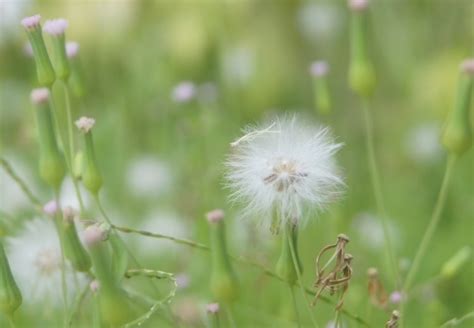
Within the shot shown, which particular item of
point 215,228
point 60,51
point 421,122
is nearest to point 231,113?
point 421,122

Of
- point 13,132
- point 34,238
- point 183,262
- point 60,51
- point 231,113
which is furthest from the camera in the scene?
point 13,132

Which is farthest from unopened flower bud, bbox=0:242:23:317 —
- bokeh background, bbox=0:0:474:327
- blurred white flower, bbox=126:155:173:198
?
blurred white flower, bbox=126:155:173:198

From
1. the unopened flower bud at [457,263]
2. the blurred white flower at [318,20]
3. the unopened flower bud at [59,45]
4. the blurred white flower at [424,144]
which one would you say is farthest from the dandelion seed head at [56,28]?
the blurred white flower at [318,20]

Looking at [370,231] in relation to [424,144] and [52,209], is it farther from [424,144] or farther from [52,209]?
[52,209]

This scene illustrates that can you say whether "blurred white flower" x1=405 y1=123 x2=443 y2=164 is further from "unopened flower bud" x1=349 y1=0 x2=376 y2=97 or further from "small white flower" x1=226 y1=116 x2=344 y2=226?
"small white flower" x1=226 y1=116 x2=344 y2=226

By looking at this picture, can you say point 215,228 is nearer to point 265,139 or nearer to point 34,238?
point 265,139

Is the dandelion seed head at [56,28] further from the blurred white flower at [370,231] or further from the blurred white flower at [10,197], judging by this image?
the blurred white flower at [370,231]

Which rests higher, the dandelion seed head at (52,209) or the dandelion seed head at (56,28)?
the dandelion seed head at (56,28)
